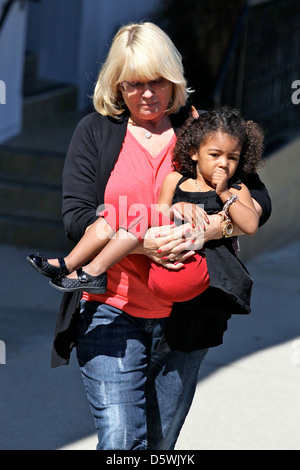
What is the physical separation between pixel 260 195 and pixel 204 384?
2.05 m

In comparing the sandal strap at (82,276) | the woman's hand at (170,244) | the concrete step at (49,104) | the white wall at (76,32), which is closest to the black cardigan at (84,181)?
the sandal strap at (82,276)

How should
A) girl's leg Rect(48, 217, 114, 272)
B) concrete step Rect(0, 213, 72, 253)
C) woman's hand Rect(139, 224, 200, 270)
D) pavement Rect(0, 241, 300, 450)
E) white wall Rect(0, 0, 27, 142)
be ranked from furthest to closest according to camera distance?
1. white wall Rect(0, 0, 27, 142)
2. concrete step Rect(0, 213, 72, 253)
3. pavement Rect(0, 241, 300, 450)
4. girl's leg Rect(48, 217, 114, 272)
5. woman's hand Rect(139, 224, 200, 270)

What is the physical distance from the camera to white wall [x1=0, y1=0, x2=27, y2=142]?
7.96 m

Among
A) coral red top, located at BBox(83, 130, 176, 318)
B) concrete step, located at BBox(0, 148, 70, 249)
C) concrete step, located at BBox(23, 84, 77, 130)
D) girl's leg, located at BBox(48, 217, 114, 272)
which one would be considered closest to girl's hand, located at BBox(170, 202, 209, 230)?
coral red top, located at BBox(83, 130, 176, 318)

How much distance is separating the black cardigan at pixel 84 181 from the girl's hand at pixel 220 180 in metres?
0.22

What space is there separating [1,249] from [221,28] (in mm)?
3723

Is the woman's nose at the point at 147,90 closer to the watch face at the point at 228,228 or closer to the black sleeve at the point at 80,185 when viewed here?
the black sleeve at the point at 80,185

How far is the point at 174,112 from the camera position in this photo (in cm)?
289

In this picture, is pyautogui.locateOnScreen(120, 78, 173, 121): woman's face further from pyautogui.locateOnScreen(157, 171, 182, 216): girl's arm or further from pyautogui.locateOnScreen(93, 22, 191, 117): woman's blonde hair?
pyautogui.locateOnScreen(157, 171, 182, 216): girl's arm

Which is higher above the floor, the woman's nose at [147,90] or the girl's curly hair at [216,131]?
the woman's nose at [147,90]

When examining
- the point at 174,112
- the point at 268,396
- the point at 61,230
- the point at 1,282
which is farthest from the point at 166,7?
the point at 174,112

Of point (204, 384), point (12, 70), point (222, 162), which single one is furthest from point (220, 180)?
point (12, 70)

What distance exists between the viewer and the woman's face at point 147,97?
2748mm
